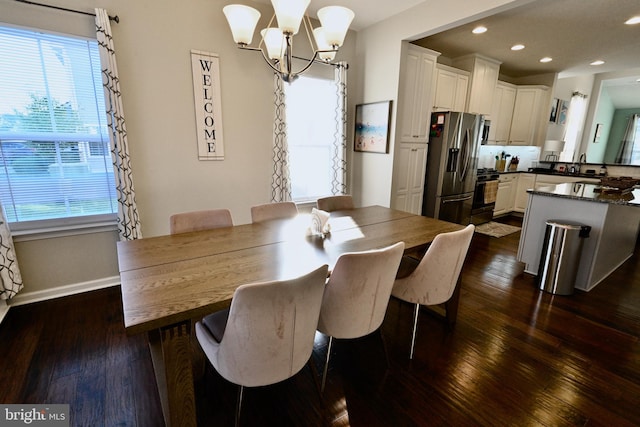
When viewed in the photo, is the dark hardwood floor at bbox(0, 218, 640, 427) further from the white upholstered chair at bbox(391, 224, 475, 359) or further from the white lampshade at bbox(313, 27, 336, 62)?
the white lampshade at bbox(313, 27, 336, 62)

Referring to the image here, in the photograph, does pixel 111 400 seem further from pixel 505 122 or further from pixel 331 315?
pixel 505 122

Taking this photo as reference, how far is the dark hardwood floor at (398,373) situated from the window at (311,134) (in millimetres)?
1917

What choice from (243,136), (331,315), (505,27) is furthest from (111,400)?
(505,27)

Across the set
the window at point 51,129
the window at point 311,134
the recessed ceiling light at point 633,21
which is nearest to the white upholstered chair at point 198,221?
the window at point 51,129

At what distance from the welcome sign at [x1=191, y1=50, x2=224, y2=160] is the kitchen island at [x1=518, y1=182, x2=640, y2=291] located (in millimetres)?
3335

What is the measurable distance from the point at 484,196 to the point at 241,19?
4.52 metres

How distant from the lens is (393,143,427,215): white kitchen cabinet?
142 inches

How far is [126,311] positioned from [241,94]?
8.45 feet

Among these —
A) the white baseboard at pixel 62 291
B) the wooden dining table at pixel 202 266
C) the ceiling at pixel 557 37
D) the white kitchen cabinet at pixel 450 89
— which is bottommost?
the white baseboard at pixel 62 291

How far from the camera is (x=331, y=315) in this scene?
4.50 ft

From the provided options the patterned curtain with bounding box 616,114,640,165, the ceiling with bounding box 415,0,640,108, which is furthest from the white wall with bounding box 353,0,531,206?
the patterned curtain with bounding box 616,114,640,165

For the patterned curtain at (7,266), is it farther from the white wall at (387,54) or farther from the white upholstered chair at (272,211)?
the white wall at (387,54)

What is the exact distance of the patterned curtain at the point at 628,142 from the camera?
6895 mm

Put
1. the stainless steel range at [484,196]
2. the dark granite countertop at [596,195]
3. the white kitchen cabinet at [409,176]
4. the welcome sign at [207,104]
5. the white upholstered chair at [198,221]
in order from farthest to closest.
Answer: the stainless steel range at [484,196] < the white kitchen cabinet at [409,176] < the welcome sign at [207,104] < the dark granite countertop at [596,195] < the white upholstered chair at [198,221]
